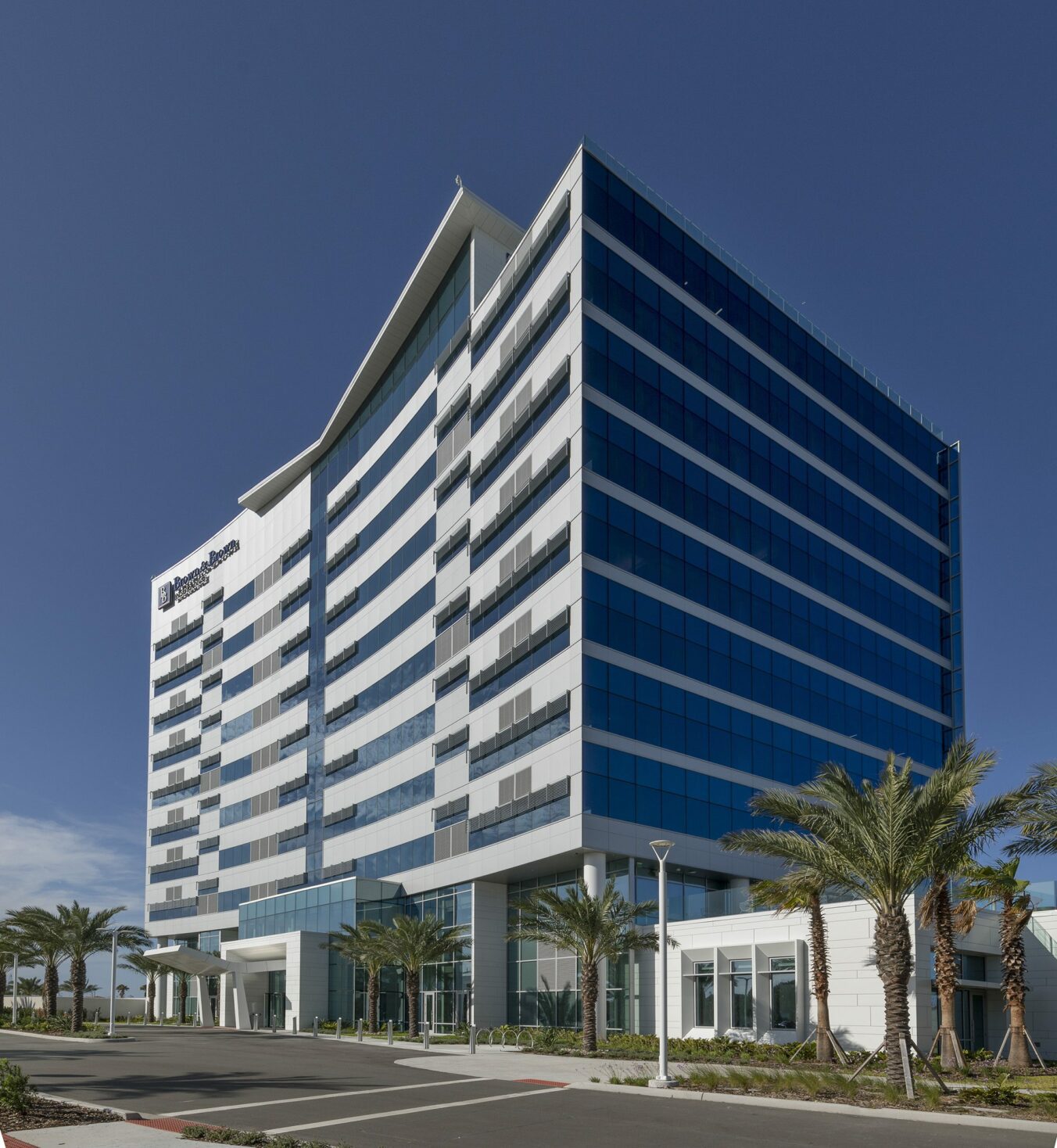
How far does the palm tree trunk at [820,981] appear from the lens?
34438mm

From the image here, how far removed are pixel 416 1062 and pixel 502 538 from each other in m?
24.9

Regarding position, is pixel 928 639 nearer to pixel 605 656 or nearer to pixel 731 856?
pixel 731 856

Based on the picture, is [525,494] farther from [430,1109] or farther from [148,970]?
[148,970]

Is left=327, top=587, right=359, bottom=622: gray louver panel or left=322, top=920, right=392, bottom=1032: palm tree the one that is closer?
left=322, top=920, right=392, bottom=1032: palm tree

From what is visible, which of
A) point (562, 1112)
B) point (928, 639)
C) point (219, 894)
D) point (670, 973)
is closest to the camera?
point (562, 1112)

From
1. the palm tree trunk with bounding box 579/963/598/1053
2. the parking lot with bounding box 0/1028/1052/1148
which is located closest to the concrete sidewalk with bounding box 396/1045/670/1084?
the parking lot with bounding box 0/1028/1052/1148

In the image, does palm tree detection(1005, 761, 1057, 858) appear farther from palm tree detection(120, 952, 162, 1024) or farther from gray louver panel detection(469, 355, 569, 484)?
palm tree detection(120, 952, 162, 1024)

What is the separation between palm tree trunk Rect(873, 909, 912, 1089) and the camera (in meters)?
24.8

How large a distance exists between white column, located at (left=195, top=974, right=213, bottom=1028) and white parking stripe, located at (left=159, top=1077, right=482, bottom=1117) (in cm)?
4508

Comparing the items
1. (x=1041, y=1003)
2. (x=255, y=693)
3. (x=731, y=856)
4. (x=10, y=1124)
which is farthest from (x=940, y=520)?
(x=10, y=1124)

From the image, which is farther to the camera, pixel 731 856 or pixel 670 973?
pixel 731 856

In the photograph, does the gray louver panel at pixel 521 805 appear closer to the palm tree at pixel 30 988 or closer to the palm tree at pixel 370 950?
→ the palm tree at pixel 370 950

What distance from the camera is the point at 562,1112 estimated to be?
21.2 metres

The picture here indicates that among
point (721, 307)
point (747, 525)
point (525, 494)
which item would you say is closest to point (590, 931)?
point (525, 494)
